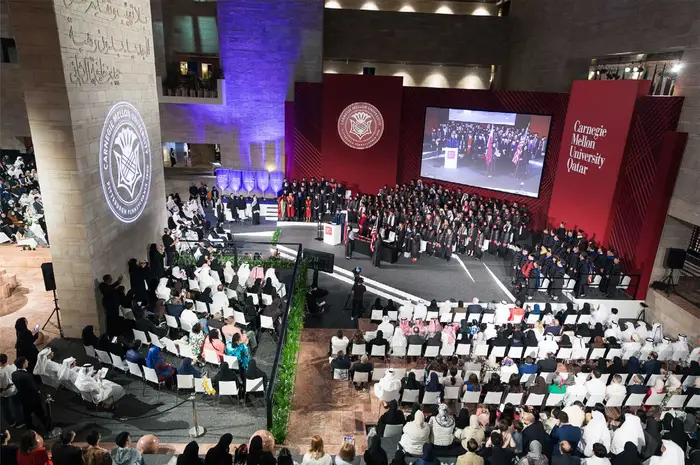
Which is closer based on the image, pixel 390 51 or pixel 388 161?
pixel 388 161

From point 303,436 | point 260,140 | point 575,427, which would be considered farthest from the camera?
point 260,140

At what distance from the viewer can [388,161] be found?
22766 mm

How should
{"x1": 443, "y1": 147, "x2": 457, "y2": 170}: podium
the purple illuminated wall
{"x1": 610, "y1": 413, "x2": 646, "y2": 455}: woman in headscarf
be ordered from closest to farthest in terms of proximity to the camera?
{"x1": 610, "y1": 413, "x2": 646, "y2": 455}: woman in headscarf
the purple illuminated wall
{"x1": 443, "y1": 147, "x2": 457, "y2": 170}: podium

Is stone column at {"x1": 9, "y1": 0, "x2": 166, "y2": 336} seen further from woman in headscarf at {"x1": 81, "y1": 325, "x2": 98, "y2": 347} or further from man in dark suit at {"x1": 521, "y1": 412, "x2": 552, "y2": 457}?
man in dark suit at {"x1": 521, "y1": 412, "x2": 552, "y2": 457}

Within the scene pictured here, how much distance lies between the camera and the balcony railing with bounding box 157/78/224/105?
2170 cm

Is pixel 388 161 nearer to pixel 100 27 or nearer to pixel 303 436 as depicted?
pixel 100 27

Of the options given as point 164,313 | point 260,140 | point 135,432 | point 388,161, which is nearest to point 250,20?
point 260,140

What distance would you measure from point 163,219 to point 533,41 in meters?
19.1

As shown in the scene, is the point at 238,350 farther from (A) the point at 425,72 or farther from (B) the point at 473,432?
(A) the point at 425,72

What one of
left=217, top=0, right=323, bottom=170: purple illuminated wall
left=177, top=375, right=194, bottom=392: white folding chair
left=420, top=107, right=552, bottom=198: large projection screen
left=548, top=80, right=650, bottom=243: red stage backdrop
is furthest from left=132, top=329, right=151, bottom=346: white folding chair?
left=420, top=107, right=552, bottom=198: large projection screen

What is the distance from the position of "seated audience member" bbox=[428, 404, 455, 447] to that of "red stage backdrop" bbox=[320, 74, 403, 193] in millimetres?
16435

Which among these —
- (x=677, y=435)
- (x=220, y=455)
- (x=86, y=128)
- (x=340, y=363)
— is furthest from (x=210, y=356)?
(x=677, y=435)

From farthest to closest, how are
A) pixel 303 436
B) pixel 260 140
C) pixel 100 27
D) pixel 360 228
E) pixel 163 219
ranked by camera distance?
pixel 260 140 → pixel 360 228 → pixel 163 219 → pixel 100 27 → pixel 303 436

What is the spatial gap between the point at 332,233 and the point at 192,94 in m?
10.3
